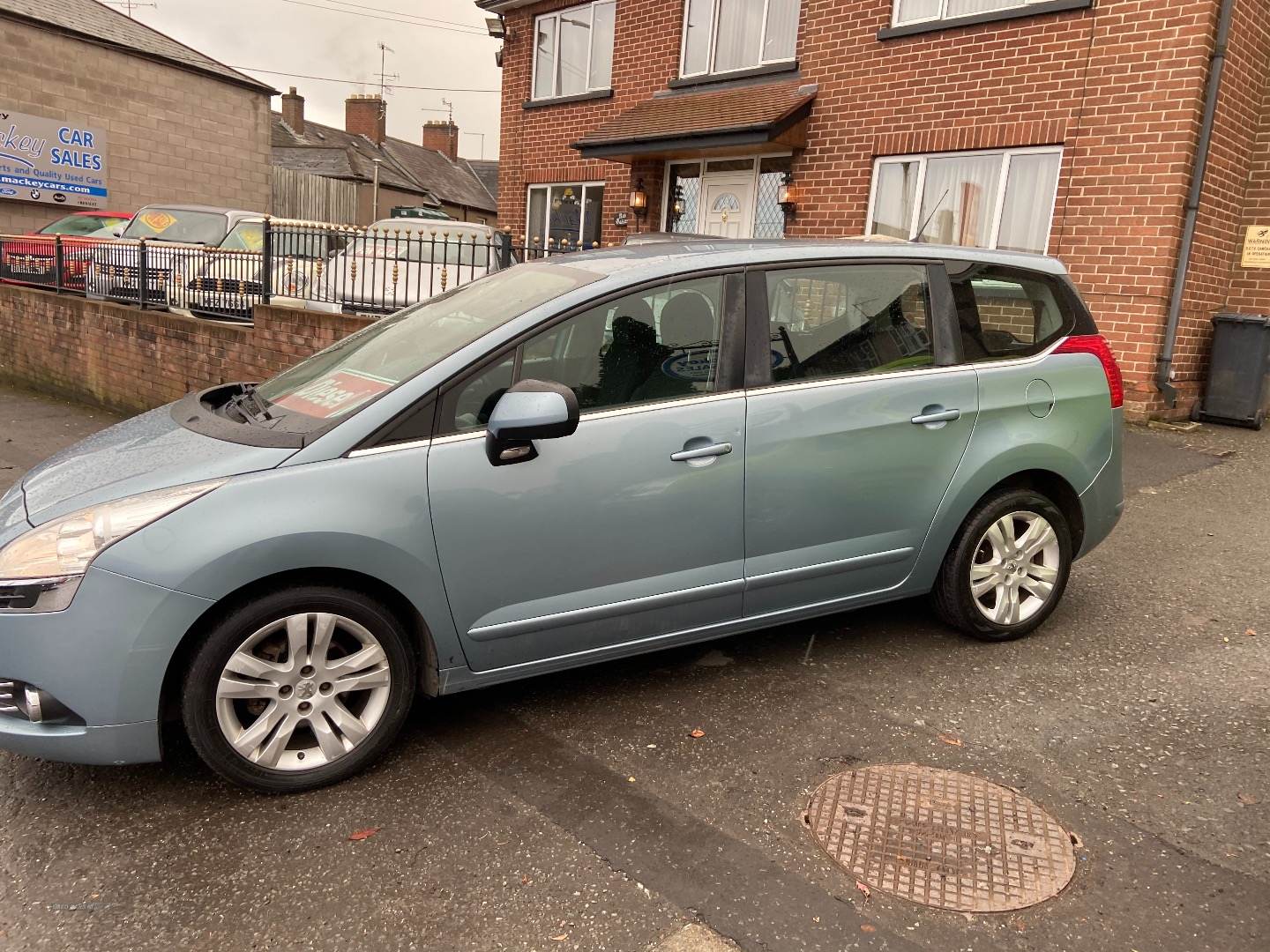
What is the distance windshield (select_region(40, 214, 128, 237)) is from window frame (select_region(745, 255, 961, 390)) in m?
15.6

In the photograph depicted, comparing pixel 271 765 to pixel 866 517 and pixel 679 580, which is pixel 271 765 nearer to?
pixel 679 580

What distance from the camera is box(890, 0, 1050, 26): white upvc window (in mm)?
9234

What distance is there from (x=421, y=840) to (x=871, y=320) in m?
2.46

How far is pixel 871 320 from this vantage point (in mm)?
3648

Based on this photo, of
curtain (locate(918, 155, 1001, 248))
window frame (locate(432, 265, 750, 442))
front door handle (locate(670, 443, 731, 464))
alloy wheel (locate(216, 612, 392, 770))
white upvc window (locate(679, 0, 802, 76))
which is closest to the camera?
alloy wheel (locate(216, 612, 392, 770))

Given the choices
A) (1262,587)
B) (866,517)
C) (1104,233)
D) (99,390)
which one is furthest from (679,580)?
(99,390)

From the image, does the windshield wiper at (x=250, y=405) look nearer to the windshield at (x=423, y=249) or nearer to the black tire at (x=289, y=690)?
the black tire at (x=289, y=690)

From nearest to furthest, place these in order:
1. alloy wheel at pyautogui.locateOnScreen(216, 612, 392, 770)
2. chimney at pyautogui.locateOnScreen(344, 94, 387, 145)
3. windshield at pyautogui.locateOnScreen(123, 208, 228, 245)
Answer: alloy wheel at pyautogui.locateOnScreen(216, 612, 392, 770)
windshield at pyautogui.locateOnScreen(123, 208, 228, 245)
chimney at pyautogui.locateOnScreen(344, 94, 387, 145)

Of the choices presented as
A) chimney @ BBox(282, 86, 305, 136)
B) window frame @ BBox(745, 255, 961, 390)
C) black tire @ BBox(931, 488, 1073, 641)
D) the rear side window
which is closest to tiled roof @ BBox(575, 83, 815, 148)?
the rear side window

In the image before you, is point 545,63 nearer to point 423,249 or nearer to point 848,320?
point 423,249

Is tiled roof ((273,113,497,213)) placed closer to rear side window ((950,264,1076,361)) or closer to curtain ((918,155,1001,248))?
curtain ((918,155,1001,248))

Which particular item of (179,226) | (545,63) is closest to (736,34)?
(545,63)

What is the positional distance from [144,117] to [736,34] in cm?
1649

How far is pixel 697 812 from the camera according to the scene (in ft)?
9.09
